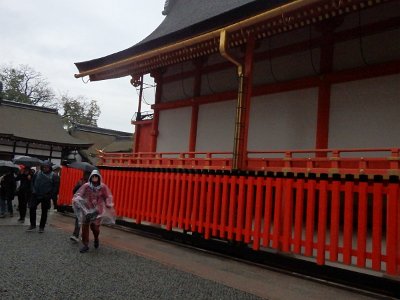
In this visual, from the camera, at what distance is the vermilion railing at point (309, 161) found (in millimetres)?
5963

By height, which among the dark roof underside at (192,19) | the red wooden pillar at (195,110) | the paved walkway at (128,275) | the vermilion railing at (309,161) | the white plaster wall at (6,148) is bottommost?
the paved walkway at (128,275)

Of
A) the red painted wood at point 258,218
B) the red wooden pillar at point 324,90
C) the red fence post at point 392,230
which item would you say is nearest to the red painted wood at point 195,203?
the red painted wood at point 258,218

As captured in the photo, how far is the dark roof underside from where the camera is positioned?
7295 mm

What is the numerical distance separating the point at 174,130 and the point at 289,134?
434cm

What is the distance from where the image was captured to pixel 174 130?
1222 cm

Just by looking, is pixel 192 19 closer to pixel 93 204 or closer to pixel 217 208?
pixel 217 208

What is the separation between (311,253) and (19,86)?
4541 centimetres

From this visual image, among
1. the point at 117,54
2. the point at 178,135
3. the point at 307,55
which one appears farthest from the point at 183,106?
the point at 307,55

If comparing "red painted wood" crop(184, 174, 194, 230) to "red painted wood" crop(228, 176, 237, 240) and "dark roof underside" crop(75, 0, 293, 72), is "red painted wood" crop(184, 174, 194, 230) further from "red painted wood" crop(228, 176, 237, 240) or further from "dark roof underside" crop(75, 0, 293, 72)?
"dark roof underside" crop(75, 0, 293, 72)

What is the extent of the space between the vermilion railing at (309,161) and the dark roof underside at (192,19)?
258 cm

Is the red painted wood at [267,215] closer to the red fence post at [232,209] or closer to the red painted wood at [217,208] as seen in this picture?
the red fence post at [232,209]

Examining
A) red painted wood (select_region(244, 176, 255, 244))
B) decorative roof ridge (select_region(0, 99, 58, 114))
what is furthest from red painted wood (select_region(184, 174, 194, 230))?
decorative roof ridge (select_region(0, 99, 58, 114))

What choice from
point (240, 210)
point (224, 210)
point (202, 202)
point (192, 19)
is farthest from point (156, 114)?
point (240, 210)

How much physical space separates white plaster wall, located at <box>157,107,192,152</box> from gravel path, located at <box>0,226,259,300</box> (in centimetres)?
542
